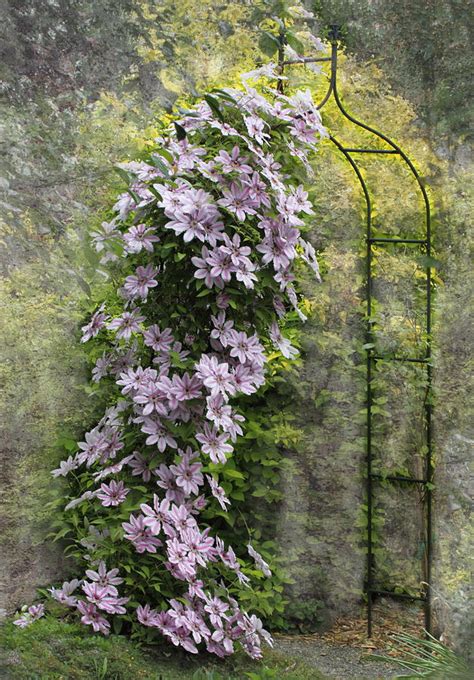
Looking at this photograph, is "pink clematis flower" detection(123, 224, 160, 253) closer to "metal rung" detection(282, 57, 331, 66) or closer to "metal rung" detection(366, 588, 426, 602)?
"metal rung" detection(282, 57, 331, 66)

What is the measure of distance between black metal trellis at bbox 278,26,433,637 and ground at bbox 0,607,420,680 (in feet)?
0.83

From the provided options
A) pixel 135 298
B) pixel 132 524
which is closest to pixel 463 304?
pixel 135 298

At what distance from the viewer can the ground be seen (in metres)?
2.98

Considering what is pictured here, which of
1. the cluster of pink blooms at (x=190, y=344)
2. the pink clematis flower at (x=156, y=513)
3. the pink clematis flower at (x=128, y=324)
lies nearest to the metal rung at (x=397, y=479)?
the cluster of pink blooms at (x=190, y=344)

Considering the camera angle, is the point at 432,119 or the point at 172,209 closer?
the point at 172,209

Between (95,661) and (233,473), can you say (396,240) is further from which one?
(95,661)

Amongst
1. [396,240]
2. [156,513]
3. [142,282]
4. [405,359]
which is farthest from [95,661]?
[396,240]

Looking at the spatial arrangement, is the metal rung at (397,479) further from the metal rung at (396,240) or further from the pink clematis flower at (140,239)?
the pink clematis flower at (140,239)

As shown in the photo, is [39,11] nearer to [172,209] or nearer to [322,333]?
[172,209]

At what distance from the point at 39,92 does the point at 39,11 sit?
1.02 feet

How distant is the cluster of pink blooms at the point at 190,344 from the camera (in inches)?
120

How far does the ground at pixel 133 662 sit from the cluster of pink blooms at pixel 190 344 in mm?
77

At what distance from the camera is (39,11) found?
3682mm

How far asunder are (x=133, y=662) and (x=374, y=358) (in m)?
1.50
